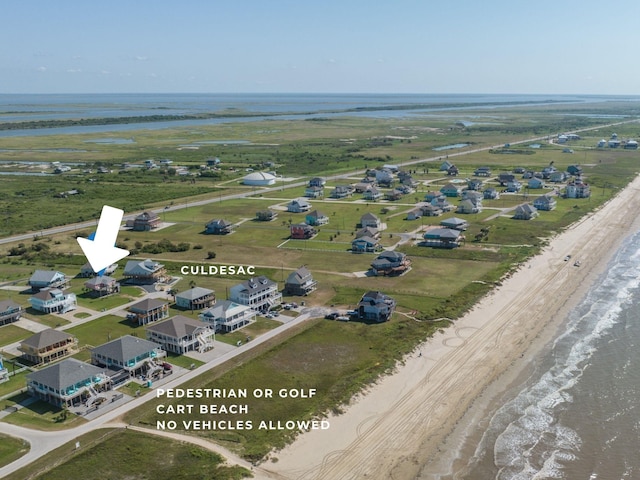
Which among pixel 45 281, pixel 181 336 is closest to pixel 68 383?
pixel 181 336

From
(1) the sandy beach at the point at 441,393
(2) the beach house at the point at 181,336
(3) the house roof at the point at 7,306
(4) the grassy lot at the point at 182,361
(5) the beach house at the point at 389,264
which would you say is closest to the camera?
(1) the sandy beach at the point at 441,393

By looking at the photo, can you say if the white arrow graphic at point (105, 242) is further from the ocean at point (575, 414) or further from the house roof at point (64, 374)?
the ocean at point (575, 414)

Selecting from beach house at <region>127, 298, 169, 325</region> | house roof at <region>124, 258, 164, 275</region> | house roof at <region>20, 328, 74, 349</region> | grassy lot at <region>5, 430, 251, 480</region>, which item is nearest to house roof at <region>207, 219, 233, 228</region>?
house roof at <region>124, 258, 164, 275</region>

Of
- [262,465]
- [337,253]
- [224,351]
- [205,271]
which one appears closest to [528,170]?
[337,253]

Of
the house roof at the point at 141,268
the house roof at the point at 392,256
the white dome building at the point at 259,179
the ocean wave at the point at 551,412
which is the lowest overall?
the ocean wave at the point at 551,412

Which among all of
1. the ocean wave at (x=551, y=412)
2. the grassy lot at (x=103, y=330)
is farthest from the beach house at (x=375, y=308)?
the grassy lot at (x=103, y=330)

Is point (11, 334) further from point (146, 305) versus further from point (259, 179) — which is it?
point (259, 179)
